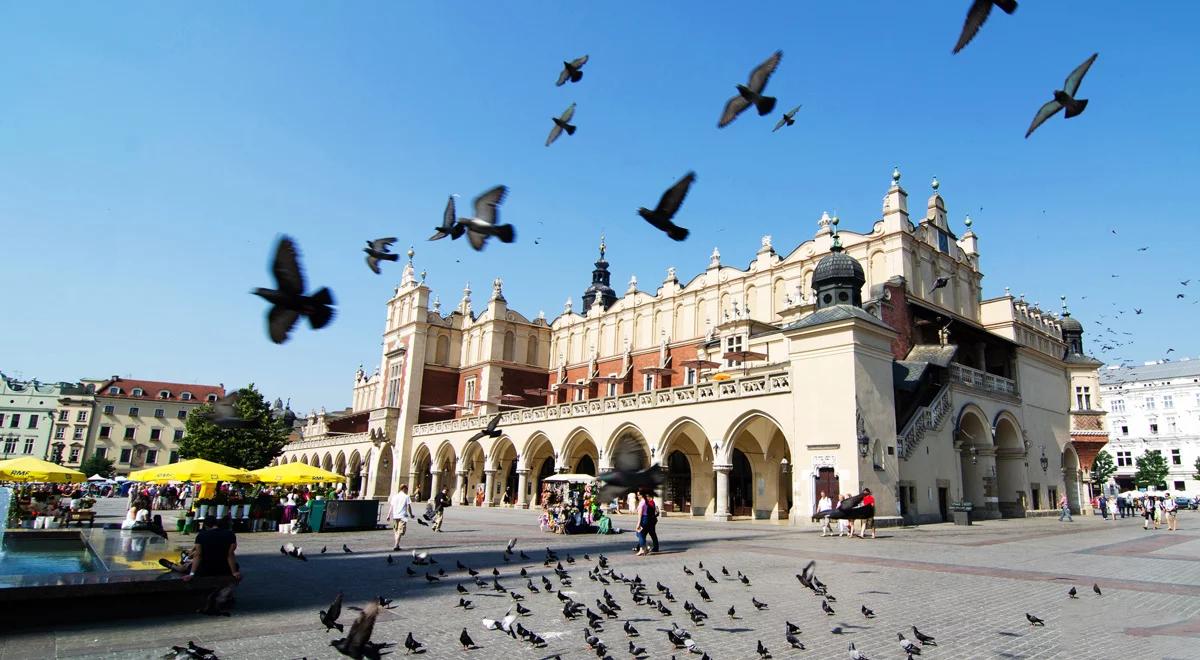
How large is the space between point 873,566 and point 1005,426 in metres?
27.9

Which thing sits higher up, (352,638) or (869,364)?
(869,364)

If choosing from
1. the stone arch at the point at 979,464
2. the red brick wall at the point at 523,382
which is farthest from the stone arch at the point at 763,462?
the red brick wall at the point at 523,382

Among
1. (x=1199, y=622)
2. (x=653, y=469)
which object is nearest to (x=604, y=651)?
(x=653, y=469)

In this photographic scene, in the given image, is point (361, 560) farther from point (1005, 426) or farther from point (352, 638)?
point (1005, 426)

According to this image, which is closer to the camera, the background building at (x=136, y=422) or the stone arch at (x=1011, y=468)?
the stone arch at (x=1011, y=468)

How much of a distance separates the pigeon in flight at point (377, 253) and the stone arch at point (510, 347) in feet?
147

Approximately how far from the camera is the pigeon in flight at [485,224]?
7207mm

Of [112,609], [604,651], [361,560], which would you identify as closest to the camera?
[604,651]

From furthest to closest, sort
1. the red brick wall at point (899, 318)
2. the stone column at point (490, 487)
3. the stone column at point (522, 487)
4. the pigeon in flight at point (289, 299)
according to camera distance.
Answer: the stone column at point (490, 487) < the stone column at point (522, 487) < the red brick wall at point (899, 318) < the pigeon in flight at point (289, 299)

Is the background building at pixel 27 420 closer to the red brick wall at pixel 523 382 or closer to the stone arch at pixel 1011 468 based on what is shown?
the red brick wall at pixel 523 382

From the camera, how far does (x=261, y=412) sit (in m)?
59.0

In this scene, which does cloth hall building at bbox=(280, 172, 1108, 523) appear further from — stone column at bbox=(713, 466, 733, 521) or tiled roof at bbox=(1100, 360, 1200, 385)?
tiled roof at bbox=(1100, 360, 1200, 385)

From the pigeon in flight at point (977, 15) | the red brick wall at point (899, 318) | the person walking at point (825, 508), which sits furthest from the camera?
the red brick wall at point (899, 318)

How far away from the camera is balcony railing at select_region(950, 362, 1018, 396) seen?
30.9 metres
